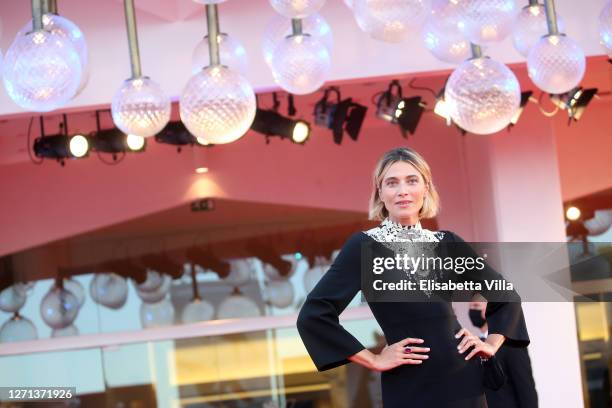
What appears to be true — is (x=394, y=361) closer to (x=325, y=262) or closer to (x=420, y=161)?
(x=420, y=161)

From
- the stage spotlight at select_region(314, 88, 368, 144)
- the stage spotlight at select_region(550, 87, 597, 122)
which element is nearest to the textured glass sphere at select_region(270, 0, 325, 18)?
the stage spotlight at select_region(550, 87, 597, 122)

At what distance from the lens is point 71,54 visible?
2689 millimetres

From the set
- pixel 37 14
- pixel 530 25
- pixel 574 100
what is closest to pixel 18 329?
pixel 574 100

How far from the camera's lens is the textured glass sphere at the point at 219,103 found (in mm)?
2916

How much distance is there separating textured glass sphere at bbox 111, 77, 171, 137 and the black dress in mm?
899

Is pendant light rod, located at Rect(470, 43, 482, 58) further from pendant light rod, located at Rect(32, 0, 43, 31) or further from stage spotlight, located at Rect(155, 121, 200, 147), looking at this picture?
stage spotlight, located at Rect(155, 121, 200, 147)

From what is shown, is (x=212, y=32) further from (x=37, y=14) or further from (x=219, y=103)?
(x=37, y=14)

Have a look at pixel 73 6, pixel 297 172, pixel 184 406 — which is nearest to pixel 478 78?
pixel 73 6

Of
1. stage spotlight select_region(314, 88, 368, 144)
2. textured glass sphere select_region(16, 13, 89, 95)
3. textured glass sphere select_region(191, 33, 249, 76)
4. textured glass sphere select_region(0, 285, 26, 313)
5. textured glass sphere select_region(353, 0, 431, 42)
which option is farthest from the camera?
textured glass sphere select_region(0, 285, 26, 313)

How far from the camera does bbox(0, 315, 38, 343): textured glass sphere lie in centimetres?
946

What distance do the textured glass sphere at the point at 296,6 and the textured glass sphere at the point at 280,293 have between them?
7.34 meters

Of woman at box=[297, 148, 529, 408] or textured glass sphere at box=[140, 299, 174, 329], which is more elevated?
textured glass sphere at box=[140, 299, 174, 329]

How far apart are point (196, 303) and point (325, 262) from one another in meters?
1.33

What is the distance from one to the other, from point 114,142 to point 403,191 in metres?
4.49
